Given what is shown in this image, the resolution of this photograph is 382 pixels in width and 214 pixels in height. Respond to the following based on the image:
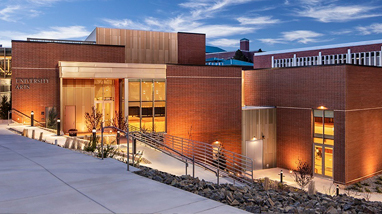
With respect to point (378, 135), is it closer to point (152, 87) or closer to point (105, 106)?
point (152, 87)

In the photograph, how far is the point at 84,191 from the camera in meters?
7.53

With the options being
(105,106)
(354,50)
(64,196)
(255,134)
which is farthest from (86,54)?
(354,50)

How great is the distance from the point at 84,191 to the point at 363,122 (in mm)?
23451

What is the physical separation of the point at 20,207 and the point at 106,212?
1.65m

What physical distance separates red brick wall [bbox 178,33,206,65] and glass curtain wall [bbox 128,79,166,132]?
809cm

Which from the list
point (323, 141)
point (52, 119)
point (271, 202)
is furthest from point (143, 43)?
point (271, 202)

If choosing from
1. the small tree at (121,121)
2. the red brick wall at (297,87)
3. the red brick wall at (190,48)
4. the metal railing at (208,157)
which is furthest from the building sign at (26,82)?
the red brick wall at (297,87)

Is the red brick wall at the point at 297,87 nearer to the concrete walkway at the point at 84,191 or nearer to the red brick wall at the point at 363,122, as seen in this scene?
the red brick wall at the point at 363,122

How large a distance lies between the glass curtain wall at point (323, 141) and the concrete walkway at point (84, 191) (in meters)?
19.0

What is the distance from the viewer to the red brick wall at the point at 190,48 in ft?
107

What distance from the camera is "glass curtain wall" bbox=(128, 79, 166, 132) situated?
80.7ft

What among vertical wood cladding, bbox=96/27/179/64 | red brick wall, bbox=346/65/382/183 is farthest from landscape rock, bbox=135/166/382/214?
vertical wood cladding, bbox=96/27/179/64

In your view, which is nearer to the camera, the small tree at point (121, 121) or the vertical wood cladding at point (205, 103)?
the small tree at point (121, 121)

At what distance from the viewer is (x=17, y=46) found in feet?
79.4
